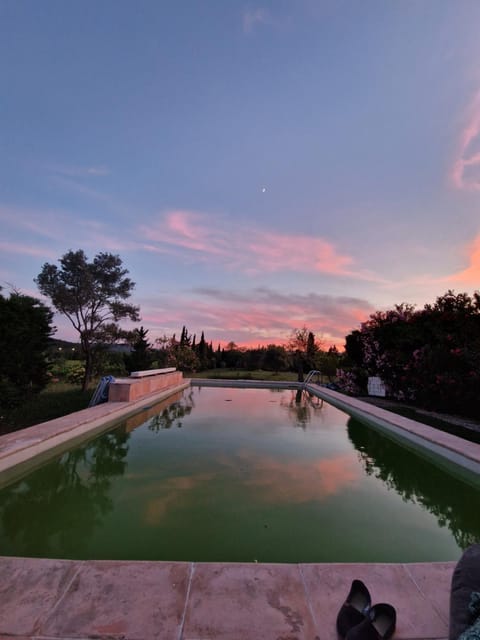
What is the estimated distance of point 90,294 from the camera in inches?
533

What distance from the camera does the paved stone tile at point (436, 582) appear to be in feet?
6.36

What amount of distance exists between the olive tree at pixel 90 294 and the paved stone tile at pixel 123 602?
1178 cm

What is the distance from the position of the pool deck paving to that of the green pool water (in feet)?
1.69

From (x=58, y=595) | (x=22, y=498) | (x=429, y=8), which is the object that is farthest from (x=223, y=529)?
(x=429, y=8)

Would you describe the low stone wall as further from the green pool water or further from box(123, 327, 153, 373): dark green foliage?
box(123, 327, 153, 373): dark green foliage

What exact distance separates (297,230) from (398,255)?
3.86 meters

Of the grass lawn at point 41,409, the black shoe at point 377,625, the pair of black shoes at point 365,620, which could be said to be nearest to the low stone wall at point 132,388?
the grass lawn at point 41,409

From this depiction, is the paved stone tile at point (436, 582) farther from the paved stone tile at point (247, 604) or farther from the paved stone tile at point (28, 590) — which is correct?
the paved stone tile at point (28, 590)

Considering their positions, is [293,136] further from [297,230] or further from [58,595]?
[58,595]

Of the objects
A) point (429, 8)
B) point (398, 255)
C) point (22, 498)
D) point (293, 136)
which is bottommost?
point (22, 498)

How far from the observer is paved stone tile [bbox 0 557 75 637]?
1.75 meters

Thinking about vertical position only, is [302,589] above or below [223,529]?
above

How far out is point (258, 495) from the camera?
4.01 meters

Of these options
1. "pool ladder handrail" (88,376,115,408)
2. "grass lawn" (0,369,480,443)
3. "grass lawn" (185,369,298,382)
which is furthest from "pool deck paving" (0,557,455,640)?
"grass lawn" (185,369,298,382)
